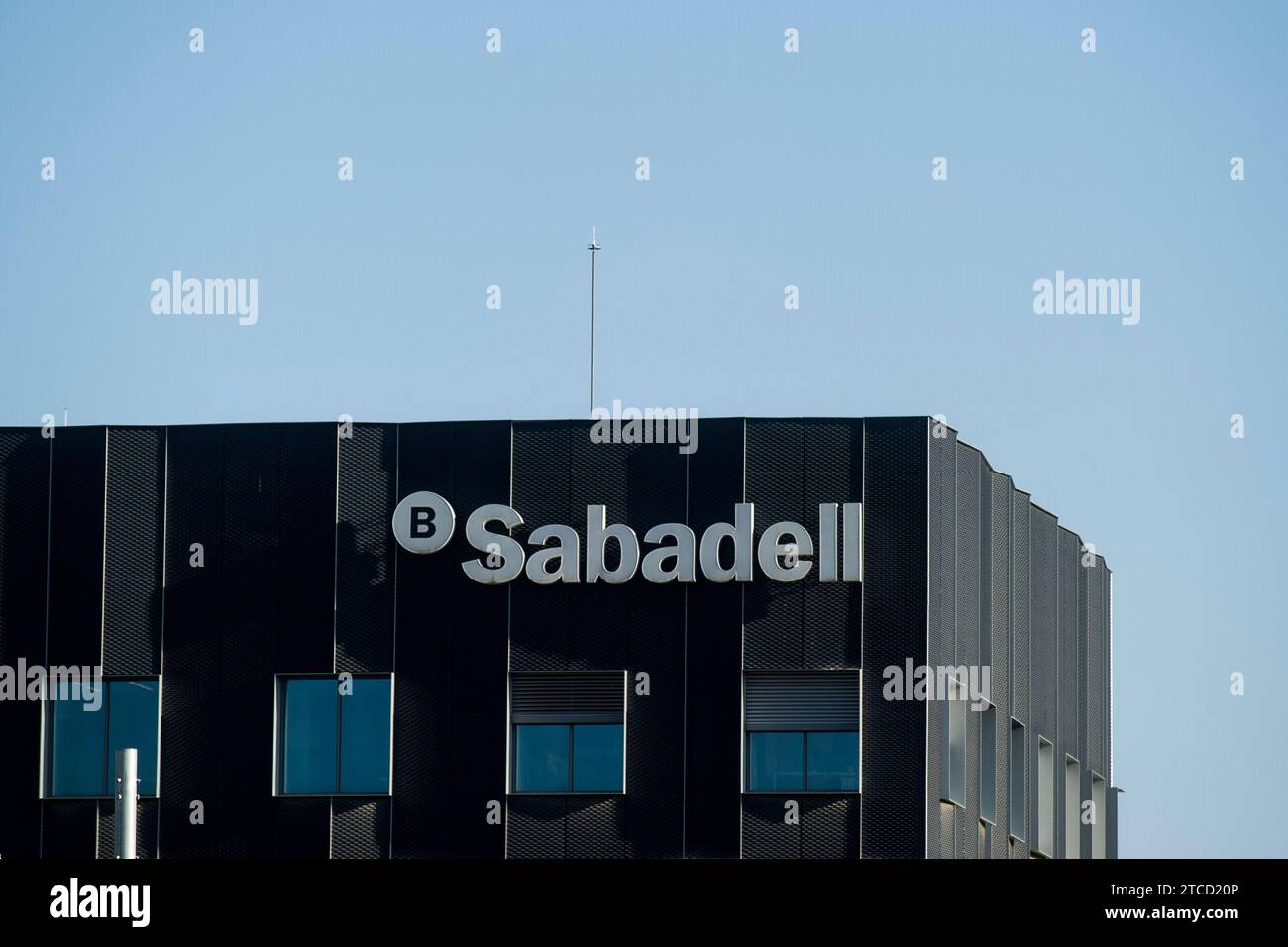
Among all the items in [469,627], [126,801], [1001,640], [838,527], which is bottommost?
[126,801]

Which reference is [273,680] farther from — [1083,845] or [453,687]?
[1083,845]

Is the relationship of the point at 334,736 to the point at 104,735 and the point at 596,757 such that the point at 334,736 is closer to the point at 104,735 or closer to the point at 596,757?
the point at 104,735

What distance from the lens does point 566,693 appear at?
3934cm

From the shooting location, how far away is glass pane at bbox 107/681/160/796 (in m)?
39.8

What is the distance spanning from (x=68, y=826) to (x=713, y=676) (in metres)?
11.7

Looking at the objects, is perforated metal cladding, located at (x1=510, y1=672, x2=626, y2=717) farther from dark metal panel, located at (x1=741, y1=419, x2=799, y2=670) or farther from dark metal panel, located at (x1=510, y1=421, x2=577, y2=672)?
dark metal panel, located at (x1=741, y1=419, x2=799, y2=670)

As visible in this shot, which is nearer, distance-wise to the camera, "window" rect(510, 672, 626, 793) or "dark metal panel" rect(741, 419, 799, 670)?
"window" rect(510, 672, 626, 793)

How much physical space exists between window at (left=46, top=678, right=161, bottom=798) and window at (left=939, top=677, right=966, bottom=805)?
45.3 ft

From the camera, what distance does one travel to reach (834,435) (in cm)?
3966

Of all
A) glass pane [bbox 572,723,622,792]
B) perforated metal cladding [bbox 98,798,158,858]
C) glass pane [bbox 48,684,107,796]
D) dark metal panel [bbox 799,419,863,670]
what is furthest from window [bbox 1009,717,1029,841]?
glass pane [bbox 48,684,107,796]

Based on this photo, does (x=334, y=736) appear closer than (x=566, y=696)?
No

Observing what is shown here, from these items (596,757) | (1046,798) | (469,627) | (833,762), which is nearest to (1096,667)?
(1046,798)

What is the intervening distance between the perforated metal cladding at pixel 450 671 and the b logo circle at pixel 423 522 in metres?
0.22
